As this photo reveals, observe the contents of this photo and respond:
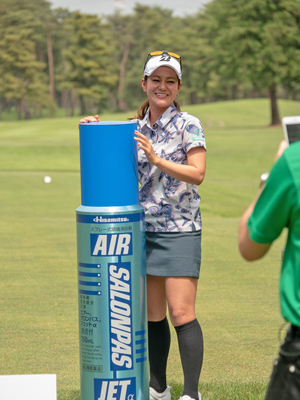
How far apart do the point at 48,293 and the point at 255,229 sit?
4.15 meters

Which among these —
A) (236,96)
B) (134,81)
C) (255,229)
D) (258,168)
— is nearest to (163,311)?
(255,229)

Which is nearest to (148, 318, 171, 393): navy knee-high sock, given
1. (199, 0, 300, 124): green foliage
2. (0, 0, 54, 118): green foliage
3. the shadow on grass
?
the shadow on grass

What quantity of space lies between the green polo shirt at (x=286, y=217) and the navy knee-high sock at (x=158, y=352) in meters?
1.51

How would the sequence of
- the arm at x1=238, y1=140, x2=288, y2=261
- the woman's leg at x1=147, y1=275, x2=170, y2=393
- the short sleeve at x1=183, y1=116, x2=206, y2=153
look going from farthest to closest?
the woman's leg at x1=147, y1=275, x2=170, y2=393
the short sleeve at x1=183, y1=116, x2=206, y2=153
the arm at x1=238, y1=140, x2=288, y2=261

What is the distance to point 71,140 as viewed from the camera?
26844 millimetres

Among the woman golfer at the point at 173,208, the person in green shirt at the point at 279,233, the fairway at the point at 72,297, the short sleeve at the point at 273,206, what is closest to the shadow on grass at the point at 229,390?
the fairway at the point at 72,297

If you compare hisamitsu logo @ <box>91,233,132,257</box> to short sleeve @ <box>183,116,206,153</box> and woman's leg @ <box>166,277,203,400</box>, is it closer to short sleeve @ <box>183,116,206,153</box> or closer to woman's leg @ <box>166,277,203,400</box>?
woman's leg @ <box>166,277,203,400</box>

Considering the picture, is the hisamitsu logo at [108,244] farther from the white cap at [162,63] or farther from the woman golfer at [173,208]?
the white cap at [162,63]

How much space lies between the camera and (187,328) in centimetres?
290

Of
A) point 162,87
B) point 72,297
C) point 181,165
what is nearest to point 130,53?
point 72,297

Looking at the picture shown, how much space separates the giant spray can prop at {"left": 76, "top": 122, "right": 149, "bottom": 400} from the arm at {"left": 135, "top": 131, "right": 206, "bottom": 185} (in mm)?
77

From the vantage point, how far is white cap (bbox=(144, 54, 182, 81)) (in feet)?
9.38

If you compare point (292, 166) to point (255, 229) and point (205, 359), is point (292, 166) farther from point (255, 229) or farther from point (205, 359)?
point (205, 359)

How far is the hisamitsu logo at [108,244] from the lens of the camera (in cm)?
248
